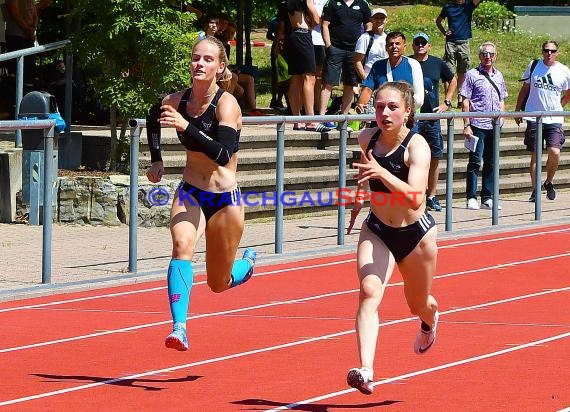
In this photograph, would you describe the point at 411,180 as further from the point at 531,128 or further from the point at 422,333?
the point at 531,128

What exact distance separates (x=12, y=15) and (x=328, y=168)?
15.4 feet

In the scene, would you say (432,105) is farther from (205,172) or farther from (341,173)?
(205,172)

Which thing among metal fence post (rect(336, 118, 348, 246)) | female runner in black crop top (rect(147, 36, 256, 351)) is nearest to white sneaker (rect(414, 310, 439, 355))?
female runner in black crop top (rect(147, 36, 256, 351))

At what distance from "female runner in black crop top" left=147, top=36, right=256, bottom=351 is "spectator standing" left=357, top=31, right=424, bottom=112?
7088 millimetres

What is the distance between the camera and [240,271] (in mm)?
9672

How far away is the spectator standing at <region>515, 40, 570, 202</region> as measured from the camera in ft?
64.3

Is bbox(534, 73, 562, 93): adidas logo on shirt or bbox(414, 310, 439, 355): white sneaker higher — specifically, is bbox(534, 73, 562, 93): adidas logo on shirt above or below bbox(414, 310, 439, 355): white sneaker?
above

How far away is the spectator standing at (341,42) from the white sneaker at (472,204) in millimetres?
2108

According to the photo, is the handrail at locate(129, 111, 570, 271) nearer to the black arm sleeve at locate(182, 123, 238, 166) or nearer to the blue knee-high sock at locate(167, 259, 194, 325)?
the black arm sleeve at locate(182, 123, 238, 166)

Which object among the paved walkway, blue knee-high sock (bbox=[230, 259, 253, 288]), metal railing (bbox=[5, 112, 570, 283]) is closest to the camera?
blue knee-high sock (bbox=[230, 259, 253, 288])

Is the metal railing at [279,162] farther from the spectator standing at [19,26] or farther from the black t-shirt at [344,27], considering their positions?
the spectator standing at [19,26]

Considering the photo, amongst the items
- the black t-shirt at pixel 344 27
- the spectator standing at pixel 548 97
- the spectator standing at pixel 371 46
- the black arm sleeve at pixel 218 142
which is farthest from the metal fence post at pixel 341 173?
the black arm sleeve at pixel 218 142

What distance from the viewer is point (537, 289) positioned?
1252 centimetres

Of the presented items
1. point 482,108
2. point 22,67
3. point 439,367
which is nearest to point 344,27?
point 482,108
